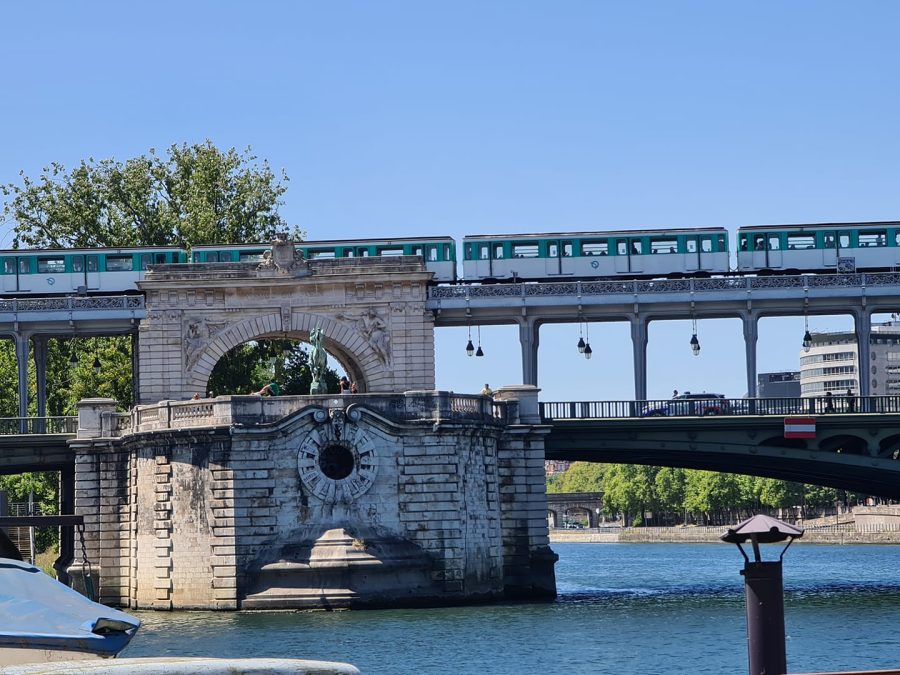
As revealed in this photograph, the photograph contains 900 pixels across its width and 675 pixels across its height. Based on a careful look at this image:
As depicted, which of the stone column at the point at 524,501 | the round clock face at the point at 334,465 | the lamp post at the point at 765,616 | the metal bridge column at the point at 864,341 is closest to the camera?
the lamp post at the point at 765,616

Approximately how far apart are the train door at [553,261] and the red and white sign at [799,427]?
496 inches

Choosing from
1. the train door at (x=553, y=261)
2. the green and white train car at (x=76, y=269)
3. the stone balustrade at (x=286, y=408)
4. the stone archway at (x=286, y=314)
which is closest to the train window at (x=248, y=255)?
the green and white train car at (x=76, y=269)

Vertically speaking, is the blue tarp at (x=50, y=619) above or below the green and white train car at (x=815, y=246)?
below

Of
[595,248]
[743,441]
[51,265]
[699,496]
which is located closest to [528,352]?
[595,248]

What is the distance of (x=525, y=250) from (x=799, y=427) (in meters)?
14.4

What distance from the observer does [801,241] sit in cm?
7531

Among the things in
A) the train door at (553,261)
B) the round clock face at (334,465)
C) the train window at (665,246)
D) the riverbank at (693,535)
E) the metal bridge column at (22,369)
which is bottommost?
the riverbank at (693,535)

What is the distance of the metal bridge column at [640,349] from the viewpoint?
2835 inches

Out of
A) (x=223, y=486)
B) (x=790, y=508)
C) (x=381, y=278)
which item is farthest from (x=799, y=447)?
(x=790, y=508)

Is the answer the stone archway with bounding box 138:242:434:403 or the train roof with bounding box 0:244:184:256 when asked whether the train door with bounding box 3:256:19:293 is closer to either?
the train roof with bounding box 0:244:184:256

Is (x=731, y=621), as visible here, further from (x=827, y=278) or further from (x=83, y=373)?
(x=83, y=373)

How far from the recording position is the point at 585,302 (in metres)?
72.2

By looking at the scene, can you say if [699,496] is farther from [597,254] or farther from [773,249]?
[597,254]

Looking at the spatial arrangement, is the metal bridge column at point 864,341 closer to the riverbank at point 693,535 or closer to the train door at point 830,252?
the train door at point 830,252
